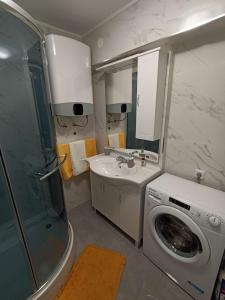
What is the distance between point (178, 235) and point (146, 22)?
189 cm

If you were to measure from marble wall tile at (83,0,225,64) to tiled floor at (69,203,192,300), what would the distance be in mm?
2038

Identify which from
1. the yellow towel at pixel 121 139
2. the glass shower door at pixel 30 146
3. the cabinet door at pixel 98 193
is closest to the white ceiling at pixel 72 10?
the glass shower door at pixel 30 146

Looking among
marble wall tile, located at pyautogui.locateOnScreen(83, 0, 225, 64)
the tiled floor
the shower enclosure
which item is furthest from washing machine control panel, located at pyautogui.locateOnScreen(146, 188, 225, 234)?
marble wall tile, located at pyautogui.locateOnScreen(83, 0, 225, 64)

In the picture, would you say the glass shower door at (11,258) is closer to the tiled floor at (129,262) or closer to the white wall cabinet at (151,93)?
the tiled floor at (129,262)

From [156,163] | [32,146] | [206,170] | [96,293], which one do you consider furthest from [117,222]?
[32,146]

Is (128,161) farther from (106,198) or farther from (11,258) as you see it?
(11,258)

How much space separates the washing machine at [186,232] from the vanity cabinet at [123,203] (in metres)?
0.11

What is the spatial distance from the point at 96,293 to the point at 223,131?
1.67m

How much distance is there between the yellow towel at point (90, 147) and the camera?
80.8 inches

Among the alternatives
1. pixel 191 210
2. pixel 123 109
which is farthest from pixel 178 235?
pixel 123 109

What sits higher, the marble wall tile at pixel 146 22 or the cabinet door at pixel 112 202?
the marble wall tile at pixel 146 22

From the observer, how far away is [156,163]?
1.60 meters

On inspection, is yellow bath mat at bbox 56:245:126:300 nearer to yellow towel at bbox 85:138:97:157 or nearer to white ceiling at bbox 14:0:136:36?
yellow towel at bbox 85:138:97:157

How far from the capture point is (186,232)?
48.6 inches
